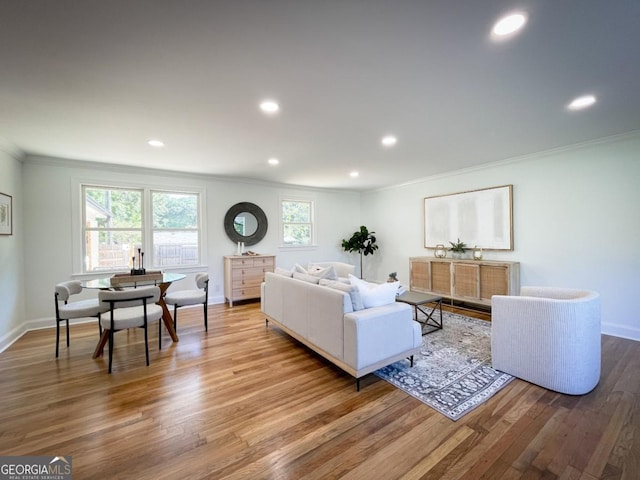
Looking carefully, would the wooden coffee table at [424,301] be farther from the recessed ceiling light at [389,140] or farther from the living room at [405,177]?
the recessed ceiling light at [389,140]

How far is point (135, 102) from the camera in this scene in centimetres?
242

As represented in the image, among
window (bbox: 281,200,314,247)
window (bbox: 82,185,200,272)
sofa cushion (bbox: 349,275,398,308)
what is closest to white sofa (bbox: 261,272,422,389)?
sofa cushion (bbox: 349,275,398,308)

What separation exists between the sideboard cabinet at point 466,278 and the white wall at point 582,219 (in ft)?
1.48

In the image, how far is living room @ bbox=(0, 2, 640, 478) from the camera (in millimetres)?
2742

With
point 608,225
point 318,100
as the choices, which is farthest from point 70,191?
point 608,225

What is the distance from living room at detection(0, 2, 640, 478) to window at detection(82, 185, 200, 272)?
16 centimetres

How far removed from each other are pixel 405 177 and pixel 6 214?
6230 millimetres

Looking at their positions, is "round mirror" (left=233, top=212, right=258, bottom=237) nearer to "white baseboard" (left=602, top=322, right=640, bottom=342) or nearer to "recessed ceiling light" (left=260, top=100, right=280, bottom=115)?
"recessed ceiling light" (left=260, top=100, right=280, bottom=115)

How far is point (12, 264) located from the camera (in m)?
3.59

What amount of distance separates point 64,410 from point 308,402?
1889 millimetres

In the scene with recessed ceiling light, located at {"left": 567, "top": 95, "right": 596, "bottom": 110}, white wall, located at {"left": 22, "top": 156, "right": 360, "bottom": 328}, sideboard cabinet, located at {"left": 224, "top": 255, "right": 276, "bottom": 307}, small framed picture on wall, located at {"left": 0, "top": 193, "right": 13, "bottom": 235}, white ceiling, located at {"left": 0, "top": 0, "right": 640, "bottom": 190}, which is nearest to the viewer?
white ceiling, located at {"left": 0, "top": 0, "right": 640, "bottom": 190}

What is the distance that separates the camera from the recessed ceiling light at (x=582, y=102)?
2.43m

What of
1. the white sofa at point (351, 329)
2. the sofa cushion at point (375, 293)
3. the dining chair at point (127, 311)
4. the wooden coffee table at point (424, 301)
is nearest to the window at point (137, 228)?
the dining chair at point (127, 311)

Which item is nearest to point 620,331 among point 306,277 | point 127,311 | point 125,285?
point 306,277
